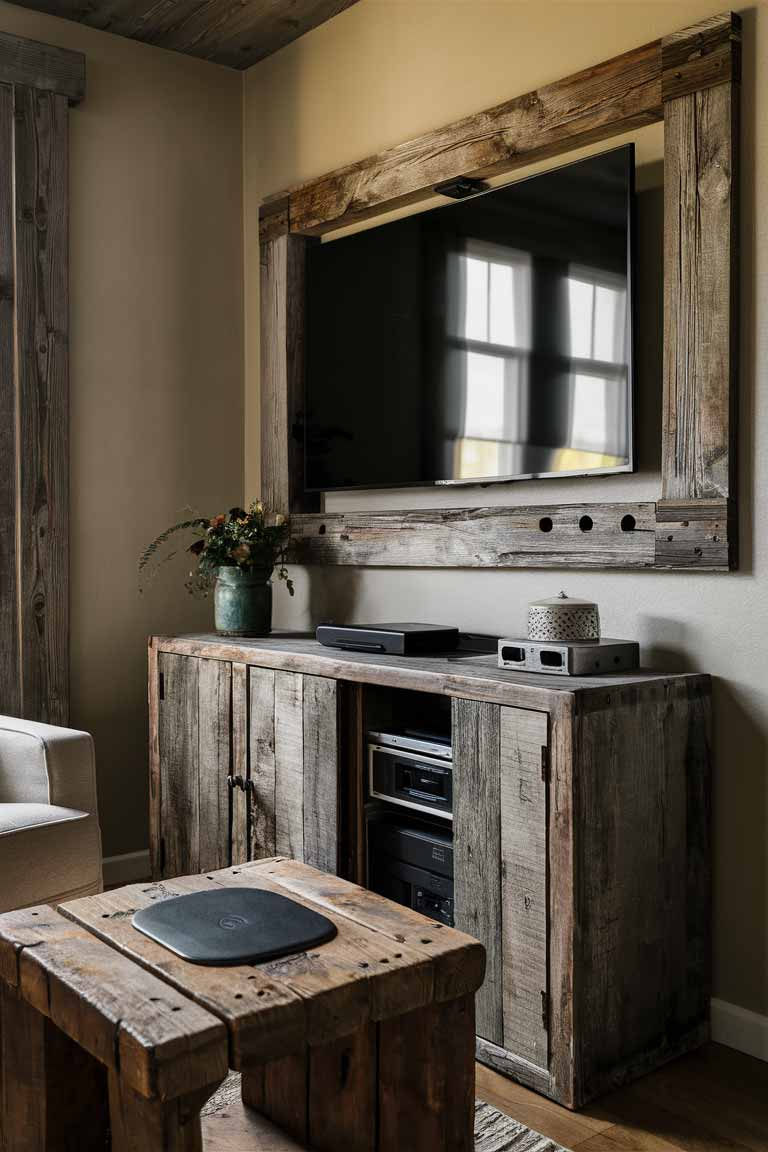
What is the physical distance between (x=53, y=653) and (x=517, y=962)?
1.76 m

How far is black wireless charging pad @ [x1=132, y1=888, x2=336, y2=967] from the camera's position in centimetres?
139

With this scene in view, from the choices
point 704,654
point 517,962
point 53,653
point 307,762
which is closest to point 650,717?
point 704,654

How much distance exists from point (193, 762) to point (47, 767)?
0.50 meters

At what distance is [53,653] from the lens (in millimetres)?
3168

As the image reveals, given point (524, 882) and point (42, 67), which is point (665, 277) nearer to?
point (524, 882)

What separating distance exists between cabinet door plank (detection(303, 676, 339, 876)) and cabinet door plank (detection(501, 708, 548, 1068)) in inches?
20.6

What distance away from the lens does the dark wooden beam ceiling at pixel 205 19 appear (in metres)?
3.10

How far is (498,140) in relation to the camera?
8.52 feet

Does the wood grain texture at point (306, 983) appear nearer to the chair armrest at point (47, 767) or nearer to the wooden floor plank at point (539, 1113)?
the wooden floor plank at point (539, 1113)

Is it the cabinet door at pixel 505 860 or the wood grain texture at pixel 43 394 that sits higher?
the wood grain texture at pixel 43 394

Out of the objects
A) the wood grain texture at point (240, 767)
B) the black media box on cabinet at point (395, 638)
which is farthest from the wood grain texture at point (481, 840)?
the wood grain texture at point (240, 767)

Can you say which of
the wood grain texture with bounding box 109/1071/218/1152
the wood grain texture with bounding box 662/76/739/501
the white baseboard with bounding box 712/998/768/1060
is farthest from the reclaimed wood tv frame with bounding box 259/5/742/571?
the wood grain texture with bounding box 109/1071/218/1152

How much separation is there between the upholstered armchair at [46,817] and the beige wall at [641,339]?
38.0 inches

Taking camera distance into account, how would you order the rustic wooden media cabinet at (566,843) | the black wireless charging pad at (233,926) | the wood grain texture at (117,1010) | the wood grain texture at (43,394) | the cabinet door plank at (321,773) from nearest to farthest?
the wood grain texture at (117,1010) < the black wireless charging pad at (233,926) < the rustic wooden media cabinet at (566,843) < the cabinet door plank at (321,773) < the wood grain texture at (43,394)
